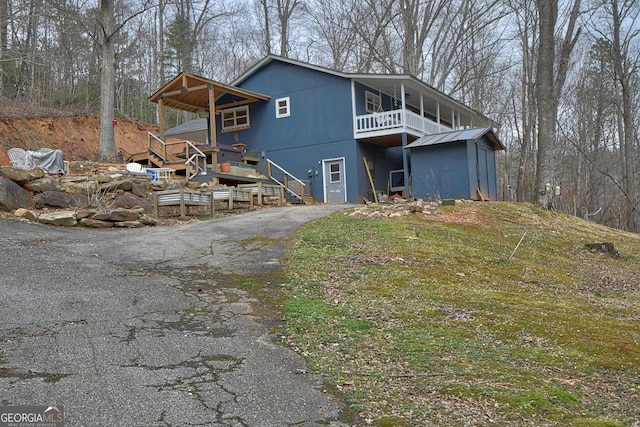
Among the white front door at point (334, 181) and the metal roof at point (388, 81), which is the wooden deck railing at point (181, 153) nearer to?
the metal roof at point (388, 81)

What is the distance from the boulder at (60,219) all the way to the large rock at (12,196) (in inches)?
55.8

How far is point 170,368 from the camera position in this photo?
434cm

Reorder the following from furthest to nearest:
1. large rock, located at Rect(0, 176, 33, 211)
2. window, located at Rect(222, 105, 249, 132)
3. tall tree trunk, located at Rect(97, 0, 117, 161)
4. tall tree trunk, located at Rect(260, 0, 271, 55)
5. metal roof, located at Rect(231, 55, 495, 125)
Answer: tall tree trunk, located at Rect(260, 0, 271, 55), window, located at Rect(222, 105, 249, 132), metal roof, located at Rect(231, 55, 495, 125), tall tree trunk, located at Rect(97, 0, 117, 161), large rock, located at Rect(0, 176, 33, 211)

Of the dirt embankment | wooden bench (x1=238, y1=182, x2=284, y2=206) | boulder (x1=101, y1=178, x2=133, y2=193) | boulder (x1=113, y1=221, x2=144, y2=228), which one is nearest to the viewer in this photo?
boulder (x1=113, y1=221, x2=144, y2=228)

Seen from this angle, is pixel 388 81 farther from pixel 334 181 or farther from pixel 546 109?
pixel 546 109

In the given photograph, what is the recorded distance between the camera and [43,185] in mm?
14805

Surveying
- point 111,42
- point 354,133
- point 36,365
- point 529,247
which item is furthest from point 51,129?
point 36,365

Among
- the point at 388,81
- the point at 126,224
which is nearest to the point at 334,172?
the point at 388,81

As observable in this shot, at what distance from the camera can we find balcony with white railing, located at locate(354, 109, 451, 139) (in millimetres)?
21062

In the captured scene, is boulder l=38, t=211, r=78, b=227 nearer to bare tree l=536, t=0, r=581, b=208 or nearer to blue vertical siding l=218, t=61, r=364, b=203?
blue vertical siding l=218, t=61, r=364, b=203

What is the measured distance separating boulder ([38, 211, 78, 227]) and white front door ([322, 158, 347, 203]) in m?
11.9

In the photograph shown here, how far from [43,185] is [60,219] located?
3392mm

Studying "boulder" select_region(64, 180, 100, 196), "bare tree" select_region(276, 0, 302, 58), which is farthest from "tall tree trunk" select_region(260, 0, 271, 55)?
"boulder" select_region(64, 180, 100, 196)

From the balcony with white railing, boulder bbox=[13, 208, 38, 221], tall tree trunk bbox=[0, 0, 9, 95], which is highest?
tall tree trunk bbox=[0, 0, 9, 95]
